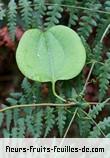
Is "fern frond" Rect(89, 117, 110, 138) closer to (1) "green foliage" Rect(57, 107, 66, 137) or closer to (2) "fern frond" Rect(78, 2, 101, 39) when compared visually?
(1) "green foliage" Rect(57, 107, 66, 137)

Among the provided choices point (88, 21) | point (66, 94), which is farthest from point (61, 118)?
point (88, 21)

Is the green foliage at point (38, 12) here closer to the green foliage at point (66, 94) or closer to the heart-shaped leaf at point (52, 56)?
the green foliage at point (66, 94)

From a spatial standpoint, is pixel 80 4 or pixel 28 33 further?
pixel 80 4

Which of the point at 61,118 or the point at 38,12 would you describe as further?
the point at 38,12

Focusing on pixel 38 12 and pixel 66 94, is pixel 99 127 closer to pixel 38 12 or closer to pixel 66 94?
pixel 66 94

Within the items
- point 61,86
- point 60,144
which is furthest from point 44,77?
point 60,144

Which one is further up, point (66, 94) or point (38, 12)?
point (38, 12)

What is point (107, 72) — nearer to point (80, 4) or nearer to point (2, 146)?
point (80, 4)

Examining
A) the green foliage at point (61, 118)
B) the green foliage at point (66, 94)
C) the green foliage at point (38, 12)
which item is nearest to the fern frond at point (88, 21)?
the green foliage at point (66, 94)
